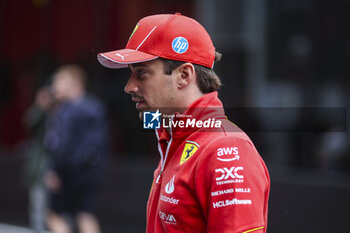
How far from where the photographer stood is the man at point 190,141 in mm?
1585

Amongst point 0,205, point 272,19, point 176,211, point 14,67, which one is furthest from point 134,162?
point 176,211

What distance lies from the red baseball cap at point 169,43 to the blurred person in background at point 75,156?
3807 millimetres

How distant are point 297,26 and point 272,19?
0.53 m

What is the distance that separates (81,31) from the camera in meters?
11.0

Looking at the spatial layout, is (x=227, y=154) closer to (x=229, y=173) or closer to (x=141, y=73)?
(x=229, y=173)

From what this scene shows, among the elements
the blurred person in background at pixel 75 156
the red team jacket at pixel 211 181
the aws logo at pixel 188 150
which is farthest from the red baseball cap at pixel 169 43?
the blurred person in background at pixel 75 156

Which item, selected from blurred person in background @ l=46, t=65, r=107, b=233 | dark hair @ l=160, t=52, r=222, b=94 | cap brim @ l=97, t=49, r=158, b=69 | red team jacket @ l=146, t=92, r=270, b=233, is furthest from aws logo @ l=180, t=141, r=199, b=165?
blurred person in background @ l=46, t=65, r=107, b=233

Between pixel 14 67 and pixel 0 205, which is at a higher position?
pixel 14 67

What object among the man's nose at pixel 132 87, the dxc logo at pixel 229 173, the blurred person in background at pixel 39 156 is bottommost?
the blurred person in background at pixel 39 156

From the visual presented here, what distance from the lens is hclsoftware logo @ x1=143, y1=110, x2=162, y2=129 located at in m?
1.88

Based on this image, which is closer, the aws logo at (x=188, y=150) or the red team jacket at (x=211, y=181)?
the red team jacket at (x=211, y=181)

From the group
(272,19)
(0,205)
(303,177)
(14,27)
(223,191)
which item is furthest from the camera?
(14,27)

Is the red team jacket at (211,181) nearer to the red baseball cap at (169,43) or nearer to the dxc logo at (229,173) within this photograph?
the dxc logo at (229,173)

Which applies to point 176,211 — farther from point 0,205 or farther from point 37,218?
point 0,205
